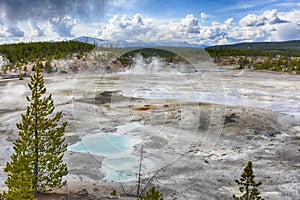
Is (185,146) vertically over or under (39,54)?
under

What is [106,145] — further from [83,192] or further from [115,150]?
[83,192]

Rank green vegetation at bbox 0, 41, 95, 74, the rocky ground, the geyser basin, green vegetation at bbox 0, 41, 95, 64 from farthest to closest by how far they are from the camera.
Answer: green vegetation at bbox 0, 41, 95, 64 → green vegetation at bbox 0, 41, 95, 74 → the geyser basin → the rocky ground

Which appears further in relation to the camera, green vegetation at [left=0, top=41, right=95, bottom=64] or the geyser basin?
green vegetation at [left=0, top=41, right=95, bottom=64]

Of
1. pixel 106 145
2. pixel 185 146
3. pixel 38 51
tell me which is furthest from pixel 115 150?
pixel 38 51

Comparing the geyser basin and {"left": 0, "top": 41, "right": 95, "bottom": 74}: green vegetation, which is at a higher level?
{"left": 0, "top": 41, "right": 95, "bottom": 74}: green vegetation

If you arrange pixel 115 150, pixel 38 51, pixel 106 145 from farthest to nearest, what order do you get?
pixel 38 51
pixel 106 145
pixel 115 150

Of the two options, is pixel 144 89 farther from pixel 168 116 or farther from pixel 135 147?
pixel 135 147

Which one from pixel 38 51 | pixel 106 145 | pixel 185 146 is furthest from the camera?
pixel 38 51

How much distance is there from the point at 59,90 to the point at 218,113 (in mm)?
14948

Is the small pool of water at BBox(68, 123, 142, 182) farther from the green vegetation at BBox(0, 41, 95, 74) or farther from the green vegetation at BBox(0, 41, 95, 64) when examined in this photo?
the green vegetation at BBox(0, 41, 95, 64)

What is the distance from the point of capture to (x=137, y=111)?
20344 mm

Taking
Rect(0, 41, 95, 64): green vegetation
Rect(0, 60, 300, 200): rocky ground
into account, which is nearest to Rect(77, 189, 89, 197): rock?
Rect(0, 60, 300, 200): rocky ground

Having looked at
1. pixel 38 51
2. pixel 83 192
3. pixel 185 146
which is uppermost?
pixel 38 51

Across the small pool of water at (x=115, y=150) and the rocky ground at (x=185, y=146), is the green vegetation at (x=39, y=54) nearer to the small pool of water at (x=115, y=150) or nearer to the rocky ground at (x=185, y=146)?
the rocky ground at (x=185, y=146)
